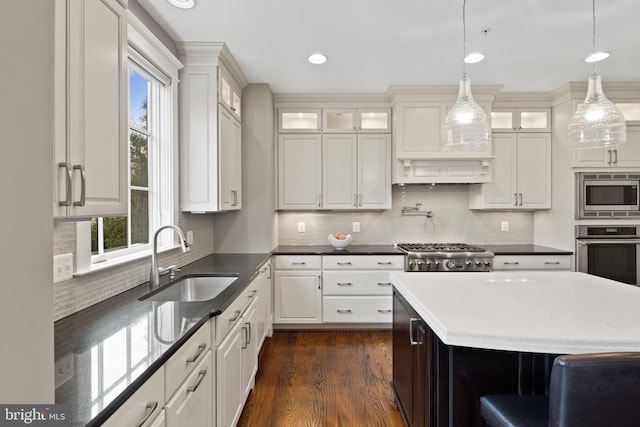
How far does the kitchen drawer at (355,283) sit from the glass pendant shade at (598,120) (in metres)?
2.15

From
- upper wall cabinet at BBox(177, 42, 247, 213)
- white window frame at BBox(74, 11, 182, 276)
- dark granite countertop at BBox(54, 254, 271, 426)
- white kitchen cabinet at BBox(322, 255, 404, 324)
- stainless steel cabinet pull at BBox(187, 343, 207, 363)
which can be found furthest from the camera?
white kitchen cabinet at BBox(322, 255, 404, 324)

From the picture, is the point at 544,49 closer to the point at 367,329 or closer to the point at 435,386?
the point at 435,386

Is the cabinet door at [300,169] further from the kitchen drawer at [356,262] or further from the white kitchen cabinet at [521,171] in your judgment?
the white kitchen cabinet at [521,171]

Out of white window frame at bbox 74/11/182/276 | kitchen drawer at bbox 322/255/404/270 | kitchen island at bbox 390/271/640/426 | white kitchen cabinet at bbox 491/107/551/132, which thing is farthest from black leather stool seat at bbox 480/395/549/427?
white kitchen cabinet at bbox 491/107/551/132

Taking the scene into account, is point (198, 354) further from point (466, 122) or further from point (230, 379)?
point (466, 122)

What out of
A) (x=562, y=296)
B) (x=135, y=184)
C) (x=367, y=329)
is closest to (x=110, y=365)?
(x=135, y=184)

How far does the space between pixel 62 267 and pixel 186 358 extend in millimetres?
707

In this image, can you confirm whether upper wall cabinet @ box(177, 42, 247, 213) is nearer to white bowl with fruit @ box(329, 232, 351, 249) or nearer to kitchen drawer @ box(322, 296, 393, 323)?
white bowl with fruit @ box(329, 232, 351, 249)

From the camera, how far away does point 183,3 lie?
7.04 ft

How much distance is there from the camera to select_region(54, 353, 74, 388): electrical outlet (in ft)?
3.03

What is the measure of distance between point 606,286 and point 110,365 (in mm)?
2374

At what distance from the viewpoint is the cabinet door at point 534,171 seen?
3.80 metres

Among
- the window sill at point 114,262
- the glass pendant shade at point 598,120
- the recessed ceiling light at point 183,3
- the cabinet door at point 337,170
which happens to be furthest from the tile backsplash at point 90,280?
the glass pendant shade at point 598,120

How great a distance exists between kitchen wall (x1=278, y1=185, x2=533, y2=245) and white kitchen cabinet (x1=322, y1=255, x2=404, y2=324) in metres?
0.60
